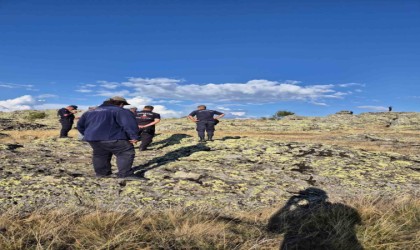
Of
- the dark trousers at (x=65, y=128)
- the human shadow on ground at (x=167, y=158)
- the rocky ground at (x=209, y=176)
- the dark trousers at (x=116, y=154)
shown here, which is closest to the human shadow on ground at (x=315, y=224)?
the rocky ground at (x=209, y=176)

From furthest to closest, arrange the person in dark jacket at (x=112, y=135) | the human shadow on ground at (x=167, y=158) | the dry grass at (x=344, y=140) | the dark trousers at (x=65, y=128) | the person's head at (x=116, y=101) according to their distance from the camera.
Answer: the dark trousers at (x=65, y=128) < the dry grass at (x=344, y=140) < the human shadow on ground at (x=167, y=158) < the person's head at (x=116, y=101) < the person in dark jacket at (x=112, y=135)

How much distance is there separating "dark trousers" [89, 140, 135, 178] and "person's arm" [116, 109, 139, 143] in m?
0.27

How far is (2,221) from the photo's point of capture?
4.25m

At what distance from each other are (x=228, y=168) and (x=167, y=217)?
420 centimetres

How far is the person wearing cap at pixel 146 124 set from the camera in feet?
43.6

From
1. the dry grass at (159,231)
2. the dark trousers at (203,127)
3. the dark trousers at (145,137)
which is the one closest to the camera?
the dry grass at (159,231)

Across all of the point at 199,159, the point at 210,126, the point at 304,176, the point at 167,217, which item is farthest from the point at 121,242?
the point at 210,126

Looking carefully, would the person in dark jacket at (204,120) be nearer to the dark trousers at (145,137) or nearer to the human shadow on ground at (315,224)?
the dark trousers at (145,137)

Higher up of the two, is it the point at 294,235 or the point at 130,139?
the point at 130,139

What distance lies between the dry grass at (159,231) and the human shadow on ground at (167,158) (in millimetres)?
3441

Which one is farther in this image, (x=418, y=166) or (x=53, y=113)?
(x=53, y=113)

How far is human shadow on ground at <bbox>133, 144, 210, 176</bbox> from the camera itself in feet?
29.4

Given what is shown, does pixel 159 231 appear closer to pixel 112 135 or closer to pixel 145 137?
pixel 112 135

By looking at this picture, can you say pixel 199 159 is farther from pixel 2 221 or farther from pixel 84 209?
pixel 2 221
